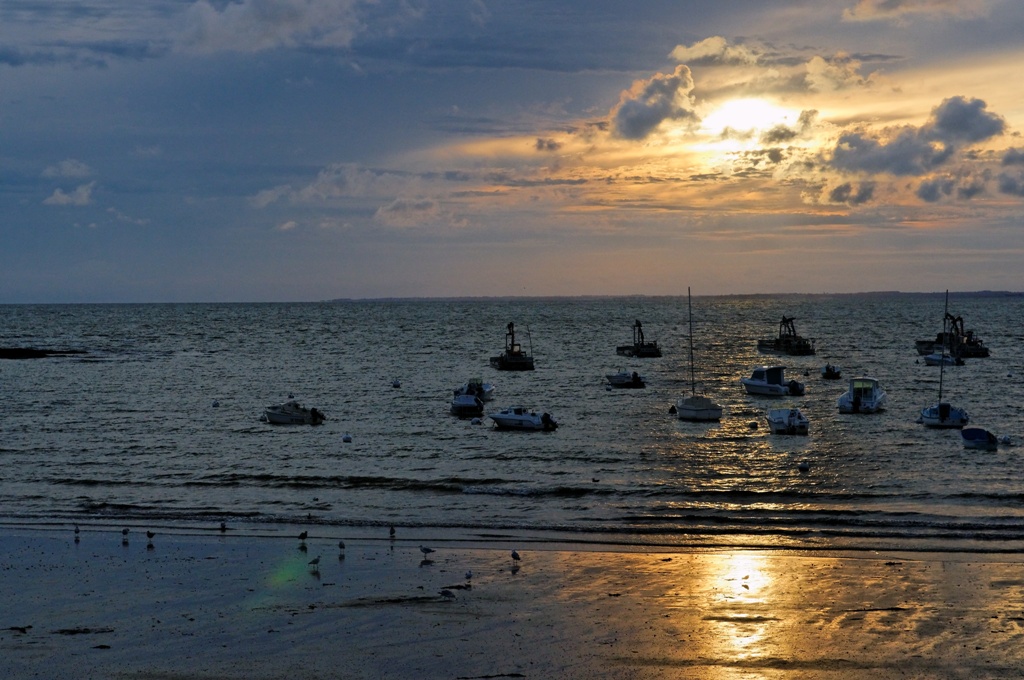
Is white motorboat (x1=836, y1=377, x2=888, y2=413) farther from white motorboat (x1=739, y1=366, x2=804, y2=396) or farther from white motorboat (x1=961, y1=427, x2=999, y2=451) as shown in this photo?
white motorboat (x1=961, y1=427, x2=999, y2=451)

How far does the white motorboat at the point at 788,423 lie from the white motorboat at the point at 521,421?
13315 millimetres

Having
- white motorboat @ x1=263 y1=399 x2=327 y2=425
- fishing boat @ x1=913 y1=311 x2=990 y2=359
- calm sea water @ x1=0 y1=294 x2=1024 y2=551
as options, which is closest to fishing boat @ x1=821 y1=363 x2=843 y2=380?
calm sea water @ x1=0 y1=294 x2=1024 y2=551

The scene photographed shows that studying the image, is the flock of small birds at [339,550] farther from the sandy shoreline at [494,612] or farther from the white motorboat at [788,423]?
the white motorboat at [788,423]

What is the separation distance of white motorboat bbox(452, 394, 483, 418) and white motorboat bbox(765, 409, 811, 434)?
19.7 meters

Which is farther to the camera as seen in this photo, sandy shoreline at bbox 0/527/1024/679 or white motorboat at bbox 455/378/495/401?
white motorboat at bbox 455/378/495/401

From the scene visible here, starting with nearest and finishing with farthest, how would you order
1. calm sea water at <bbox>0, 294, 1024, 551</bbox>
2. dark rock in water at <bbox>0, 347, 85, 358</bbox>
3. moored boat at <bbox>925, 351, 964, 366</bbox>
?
calm sea water at <bbox>0, 294, 1024, 551</bbox> < moored boat at <bbox>925, 351, 964, 366</bbox> < dark rock in water at <bbox>0, 347, 85, 358</bbox>

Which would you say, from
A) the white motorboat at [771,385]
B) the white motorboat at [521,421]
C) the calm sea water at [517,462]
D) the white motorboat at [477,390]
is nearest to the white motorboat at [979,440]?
the calm sea water at [517,462]

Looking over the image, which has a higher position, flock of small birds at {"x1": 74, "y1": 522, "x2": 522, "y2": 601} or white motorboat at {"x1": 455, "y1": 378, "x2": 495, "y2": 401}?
white motorboat at {"x1": 455, "y1": 378, "x2": 495, "y2": 401}

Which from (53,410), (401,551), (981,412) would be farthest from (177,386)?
(981,412)

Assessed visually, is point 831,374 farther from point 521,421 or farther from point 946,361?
point 521,421

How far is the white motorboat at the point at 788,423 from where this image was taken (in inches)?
2142

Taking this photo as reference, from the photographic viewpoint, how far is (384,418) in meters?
63.0

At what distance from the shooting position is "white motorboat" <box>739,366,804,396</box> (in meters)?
76.0

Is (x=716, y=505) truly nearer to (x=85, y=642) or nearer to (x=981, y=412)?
(x=85, y=642)
